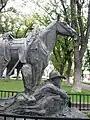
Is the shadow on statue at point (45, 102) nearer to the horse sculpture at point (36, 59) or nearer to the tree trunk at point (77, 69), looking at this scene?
the horse sculpture at point (36, 59)

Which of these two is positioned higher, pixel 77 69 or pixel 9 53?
pixel 9 53

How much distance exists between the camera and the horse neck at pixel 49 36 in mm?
8195

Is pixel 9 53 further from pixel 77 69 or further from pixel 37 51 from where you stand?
pixel 77 69

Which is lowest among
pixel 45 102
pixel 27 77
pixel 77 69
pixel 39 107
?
pixel 77 69

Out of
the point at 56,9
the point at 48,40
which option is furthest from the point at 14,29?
the point at 48,40

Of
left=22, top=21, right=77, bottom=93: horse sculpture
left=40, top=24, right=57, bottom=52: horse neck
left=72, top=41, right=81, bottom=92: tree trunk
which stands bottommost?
left=72, top=41, right=81, bottom=92: tree trunk

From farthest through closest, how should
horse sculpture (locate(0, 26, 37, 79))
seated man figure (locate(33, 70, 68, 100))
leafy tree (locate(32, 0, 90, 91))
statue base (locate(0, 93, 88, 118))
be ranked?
leafy tree (locate(32, 0, 90, 91))
horse sculpture (locate(0, 26, 37, 79))
seated man figure (locate(33, 70, 68, 100))
statue base (locate(0, 93, 88, 118))

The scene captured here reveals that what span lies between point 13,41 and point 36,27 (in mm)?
1776

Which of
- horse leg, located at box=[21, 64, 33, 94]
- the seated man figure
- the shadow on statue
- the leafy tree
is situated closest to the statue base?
the shadow on statue

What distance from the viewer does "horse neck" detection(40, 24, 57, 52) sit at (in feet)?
26.9

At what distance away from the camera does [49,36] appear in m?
8.23

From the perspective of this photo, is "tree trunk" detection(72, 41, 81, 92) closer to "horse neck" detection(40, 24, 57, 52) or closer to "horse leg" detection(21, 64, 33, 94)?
"horse neck" detection(40, 24, 57, 52)

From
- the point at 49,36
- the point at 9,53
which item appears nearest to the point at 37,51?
the point at 49,36

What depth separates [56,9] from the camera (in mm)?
22422
